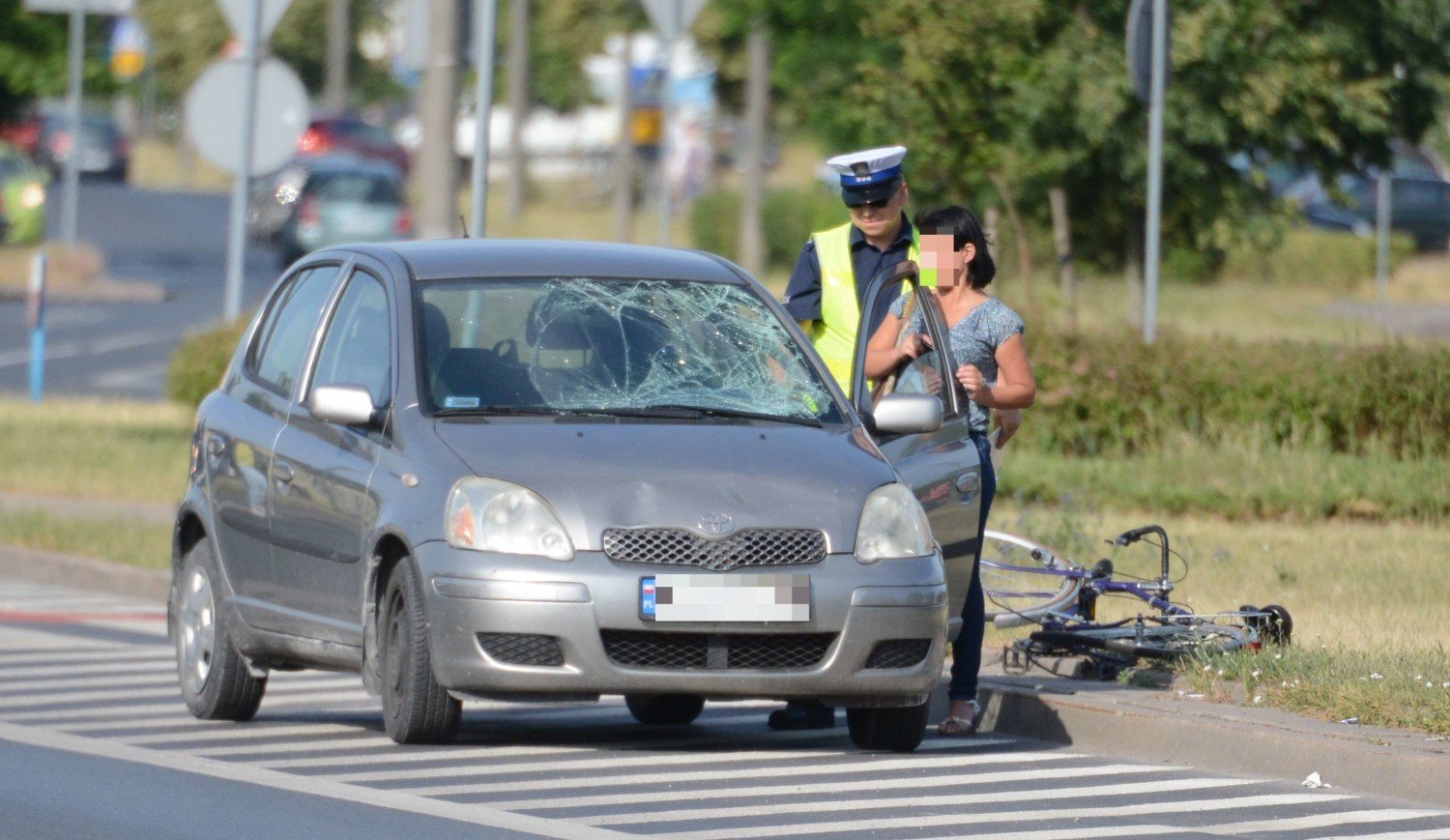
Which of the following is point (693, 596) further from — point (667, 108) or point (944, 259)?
point (667, 108)

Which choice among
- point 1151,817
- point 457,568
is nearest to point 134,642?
point 457,568

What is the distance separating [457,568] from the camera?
823 cm

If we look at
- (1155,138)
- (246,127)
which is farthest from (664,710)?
(1155,138)

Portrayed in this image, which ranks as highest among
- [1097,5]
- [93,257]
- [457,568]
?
[1097,5]

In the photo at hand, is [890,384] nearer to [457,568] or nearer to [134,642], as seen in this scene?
[457,568]

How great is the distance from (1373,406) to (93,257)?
31.3m

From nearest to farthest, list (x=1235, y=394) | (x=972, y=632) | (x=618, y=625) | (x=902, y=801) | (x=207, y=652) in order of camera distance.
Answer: (x=902, y=801)
(x=618, y=625)
(x=972, y=632)
(x=207, y=652)
(x=1235, y=394)

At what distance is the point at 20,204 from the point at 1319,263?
21091 mm

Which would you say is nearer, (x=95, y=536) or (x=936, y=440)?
(x=936, y=440)

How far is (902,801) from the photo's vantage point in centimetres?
802

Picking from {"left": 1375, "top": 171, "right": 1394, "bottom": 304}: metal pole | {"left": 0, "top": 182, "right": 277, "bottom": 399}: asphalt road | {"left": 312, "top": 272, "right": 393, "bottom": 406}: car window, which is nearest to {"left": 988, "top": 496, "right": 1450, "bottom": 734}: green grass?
{"left": 312, "top": 272, "right": 393, "bottom": 406}: car window

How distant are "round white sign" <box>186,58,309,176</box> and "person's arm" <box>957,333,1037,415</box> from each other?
853cm

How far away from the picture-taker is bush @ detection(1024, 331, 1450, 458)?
16953 millimetres

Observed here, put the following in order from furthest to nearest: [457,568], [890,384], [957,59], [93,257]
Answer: [93,257]
[957,59]
[890,384]
[457,568]
